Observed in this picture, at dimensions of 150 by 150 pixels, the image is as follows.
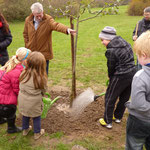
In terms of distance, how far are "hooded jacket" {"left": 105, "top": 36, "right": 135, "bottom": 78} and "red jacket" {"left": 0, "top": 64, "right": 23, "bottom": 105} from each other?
1336 millimetres

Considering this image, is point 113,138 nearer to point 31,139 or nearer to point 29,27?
point 31,139

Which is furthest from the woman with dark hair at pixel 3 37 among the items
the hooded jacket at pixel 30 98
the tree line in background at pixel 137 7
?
the tree line in background at pixel 137 7

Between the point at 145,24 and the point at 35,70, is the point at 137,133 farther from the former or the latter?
the point at 145,24

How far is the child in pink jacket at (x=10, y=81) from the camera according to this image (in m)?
2.53

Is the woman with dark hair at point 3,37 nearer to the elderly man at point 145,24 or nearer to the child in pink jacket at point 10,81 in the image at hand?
the child in pink jacket at point 10,81

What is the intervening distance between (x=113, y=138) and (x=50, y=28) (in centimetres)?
235

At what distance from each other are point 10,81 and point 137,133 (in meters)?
1.83

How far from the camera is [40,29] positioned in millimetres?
3521

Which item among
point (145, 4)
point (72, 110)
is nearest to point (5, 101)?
point (72, 110)

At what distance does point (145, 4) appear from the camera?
79.0ft

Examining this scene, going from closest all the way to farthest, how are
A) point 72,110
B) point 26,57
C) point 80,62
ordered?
1. point 26,57
2. point 72,110
3. point 80,62

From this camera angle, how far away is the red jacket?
99.5 inches

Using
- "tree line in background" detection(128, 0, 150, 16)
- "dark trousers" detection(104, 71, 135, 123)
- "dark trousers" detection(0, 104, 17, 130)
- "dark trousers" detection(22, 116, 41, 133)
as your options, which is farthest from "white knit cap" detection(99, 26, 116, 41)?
"tree line in background" detection(128, 0, 150, 16)

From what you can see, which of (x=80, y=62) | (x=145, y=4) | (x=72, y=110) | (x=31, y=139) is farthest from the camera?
(x=145, y=4)
